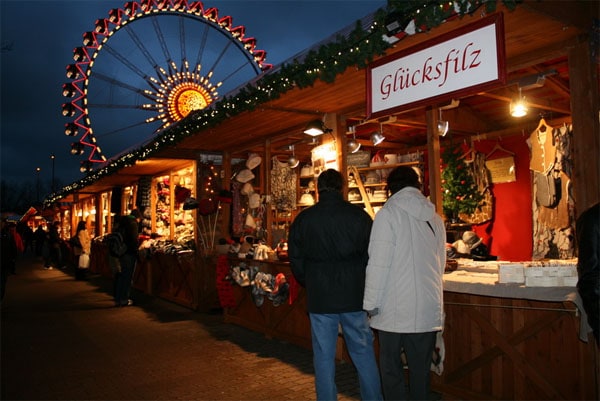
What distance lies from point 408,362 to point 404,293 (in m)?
0.47

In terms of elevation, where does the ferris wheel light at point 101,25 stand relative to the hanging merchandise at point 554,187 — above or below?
above

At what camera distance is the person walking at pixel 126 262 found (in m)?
10.1

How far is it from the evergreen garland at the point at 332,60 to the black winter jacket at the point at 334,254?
55.5 inches

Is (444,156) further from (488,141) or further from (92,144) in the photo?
(92,144)

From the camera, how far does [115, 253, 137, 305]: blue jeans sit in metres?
10.0

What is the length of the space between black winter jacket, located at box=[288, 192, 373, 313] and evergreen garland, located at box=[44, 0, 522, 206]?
1.41 meters

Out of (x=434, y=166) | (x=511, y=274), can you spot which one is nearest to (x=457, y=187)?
(x=434, y=166)

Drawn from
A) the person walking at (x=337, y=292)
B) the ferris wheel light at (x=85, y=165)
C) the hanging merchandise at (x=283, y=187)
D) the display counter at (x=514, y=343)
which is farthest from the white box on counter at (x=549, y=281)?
the ferris wheel light at (x=85, y=165)

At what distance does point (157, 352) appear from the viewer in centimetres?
629

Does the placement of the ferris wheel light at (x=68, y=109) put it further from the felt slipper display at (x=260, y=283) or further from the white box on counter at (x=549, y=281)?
the white box on counter at (x=549, y=281)

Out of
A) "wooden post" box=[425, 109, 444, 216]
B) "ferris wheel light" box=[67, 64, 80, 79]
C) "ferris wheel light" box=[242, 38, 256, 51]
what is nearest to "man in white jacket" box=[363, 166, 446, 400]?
"wooden post" box=[425, 109, 444, 216]

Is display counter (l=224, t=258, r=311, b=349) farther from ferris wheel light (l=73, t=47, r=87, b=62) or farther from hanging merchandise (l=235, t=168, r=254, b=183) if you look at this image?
ferris wheel light (l=73, t=47, r=87, b=62)

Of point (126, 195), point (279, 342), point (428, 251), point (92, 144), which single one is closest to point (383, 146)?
point (279, 342)

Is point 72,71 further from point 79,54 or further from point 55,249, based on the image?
point 55,249
